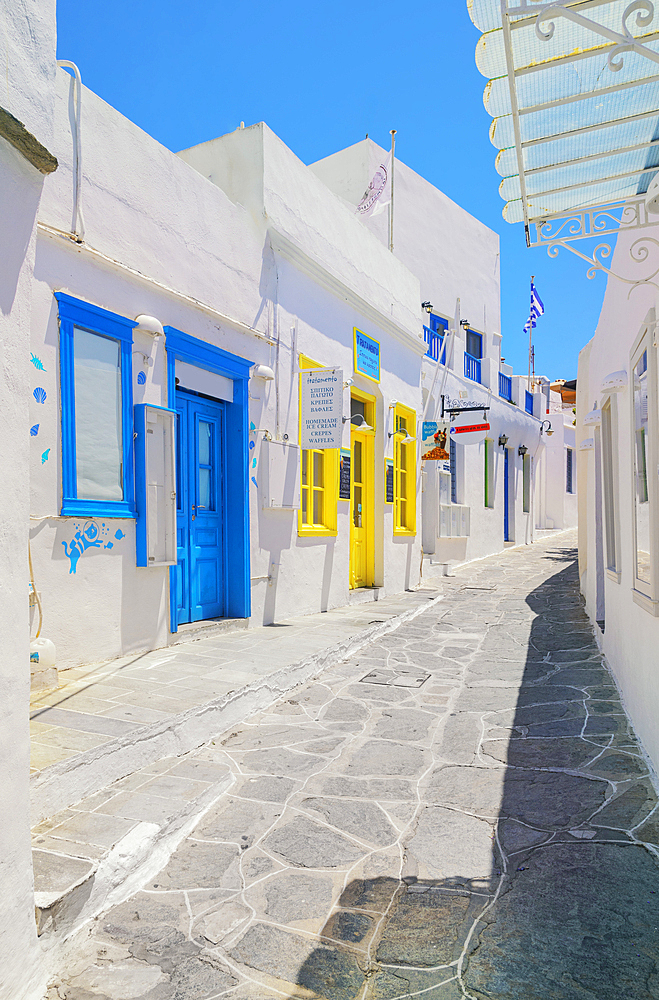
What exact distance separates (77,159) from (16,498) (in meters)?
4.27

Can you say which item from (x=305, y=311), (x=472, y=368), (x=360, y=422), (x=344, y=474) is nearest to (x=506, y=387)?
(x=472, y=368)

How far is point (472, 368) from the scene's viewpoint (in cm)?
1823

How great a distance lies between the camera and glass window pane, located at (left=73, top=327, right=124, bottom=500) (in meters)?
5.31

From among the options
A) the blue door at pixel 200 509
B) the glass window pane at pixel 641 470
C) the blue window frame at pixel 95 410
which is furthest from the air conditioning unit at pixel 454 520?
the glass window pane at pixel 641 470

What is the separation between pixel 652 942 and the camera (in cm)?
247

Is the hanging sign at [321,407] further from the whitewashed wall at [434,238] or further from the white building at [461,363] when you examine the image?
the whitewashed wall at [434,238]

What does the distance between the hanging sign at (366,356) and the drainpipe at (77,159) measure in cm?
554

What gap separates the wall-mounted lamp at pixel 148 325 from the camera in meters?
5.88

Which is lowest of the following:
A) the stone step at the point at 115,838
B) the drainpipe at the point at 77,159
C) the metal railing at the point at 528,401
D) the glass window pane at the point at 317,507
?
the stone step at the point at 115,838

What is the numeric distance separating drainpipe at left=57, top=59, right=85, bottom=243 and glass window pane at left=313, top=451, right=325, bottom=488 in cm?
474

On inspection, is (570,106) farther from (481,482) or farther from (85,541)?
(481,482)

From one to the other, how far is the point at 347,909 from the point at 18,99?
10.6 feet

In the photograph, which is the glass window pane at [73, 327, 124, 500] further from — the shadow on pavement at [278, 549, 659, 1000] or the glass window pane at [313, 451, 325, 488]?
the glass window pane at [313, 451, 325, 488]

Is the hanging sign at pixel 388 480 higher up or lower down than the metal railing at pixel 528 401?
lower down
